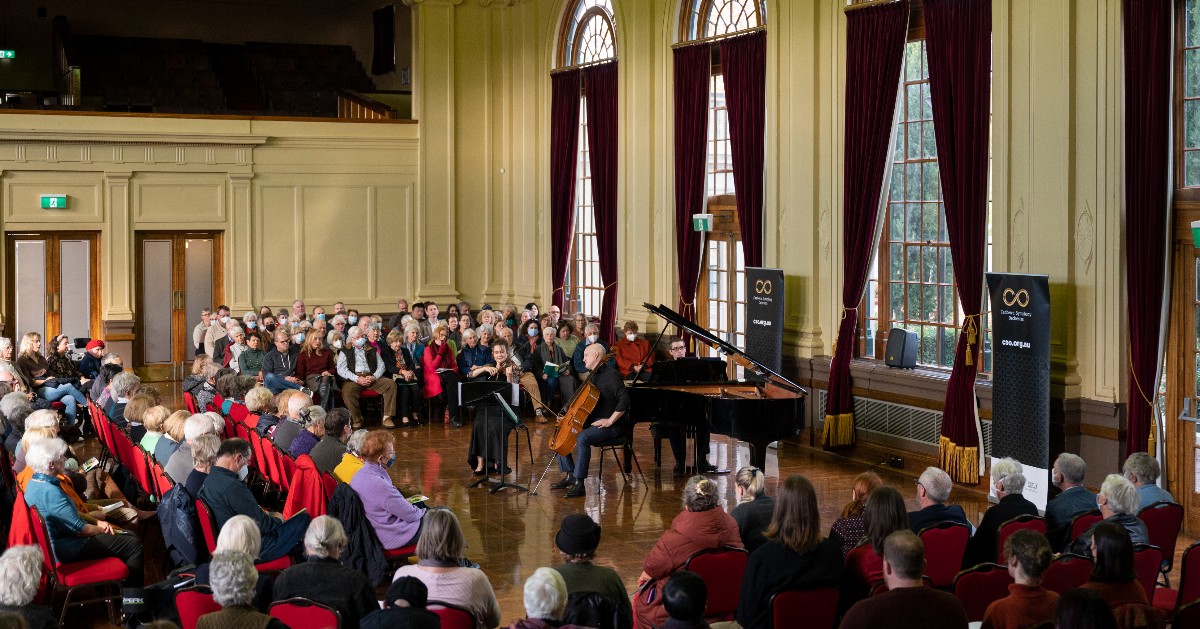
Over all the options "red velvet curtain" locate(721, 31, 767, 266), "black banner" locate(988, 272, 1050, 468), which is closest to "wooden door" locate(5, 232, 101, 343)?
"red velvet curtain" locate(721, 31, 767, 266)

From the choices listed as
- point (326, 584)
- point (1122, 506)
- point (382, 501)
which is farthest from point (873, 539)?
point (382, 501)

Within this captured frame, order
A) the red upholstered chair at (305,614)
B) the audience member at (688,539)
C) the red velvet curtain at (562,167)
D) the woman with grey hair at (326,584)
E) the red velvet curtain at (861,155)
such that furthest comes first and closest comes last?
1. the red velvet curtain at (562,167)
2. the red velvet curtain at (861,155)
3. the audience member at (688,539)
4. the woman with grey hair at (326,584)
5. the red upholstered chair at (305,614)

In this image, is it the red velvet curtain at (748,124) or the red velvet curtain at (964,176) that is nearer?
the red velvet curtain at (964,176)

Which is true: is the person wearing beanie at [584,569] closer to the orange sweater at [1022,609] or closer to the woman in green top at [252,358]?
the orange sweater at [1022,609]

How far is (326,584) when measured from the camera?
4.96 m

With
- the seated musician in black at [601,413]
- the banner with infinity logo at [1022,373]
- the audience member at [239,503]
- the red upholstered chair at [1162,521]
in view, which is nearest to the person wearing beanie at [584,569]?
the audience member at [239,503]

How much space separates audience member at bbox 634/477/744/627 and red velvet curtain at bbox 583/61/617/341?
371 inches

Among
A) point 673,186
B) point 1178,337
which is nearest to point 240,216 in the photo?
point 673,186

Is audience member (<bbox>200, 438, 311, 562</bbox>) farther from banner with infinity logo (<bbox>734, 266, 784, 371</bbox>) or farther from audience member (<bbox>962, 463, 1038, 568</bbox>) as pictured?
banner with infinity logo (<bbox>734, 266, 784, 371</bbox>)

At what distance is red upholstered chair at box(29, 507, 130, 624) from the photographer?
612cm

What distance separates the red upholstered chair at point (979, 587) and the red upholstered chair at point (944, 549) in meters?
0.48

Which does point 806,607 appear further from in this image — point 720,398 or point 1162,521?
point 720,398

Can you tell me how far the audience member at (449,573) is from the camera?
489cm

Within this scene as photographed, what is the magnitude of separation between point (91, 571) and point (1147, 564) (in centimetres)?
497
